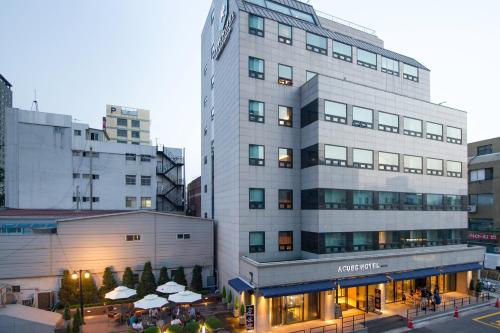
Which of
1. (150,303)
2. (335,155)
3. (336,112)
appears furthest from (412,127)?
(150,303)

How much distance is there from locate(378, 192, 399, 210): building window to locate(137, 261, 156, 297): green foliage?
22.6 metres

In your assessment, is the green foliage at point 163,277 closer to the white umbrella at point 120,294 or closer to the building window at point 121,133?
the white umbrella at point 120,294

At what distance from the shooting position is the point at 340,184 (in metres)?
26.3

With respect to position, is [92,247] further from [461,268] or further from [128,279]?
[461,268]

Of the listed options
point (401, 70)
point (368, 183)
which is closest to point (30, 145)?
point (368, 183)

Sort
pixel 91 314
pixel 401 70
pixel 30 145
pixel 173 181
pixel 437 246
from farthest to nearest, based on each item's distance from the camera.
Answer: pixel 173 181
pixel 30 145
pixel 401 70
pixel 437 246
pixel 91 314

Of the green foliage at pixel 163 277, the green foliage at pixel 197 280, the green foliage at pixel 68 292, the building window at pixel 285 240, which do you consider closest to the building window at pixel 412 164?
the building window at pixel 285 240

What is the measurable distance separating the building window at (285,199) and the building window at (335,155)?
4.46m

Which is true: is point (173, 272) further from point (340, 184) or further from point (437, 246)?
point (437, 246)

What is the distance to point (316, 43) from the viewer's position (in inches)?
1158

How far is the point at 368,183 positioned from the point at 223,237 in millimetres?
14923

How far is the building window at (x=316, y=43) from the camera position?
29047mm

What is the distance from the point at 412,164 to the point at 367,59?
1210 cm

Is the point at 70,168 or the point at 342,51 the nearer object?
the point at 342,51
